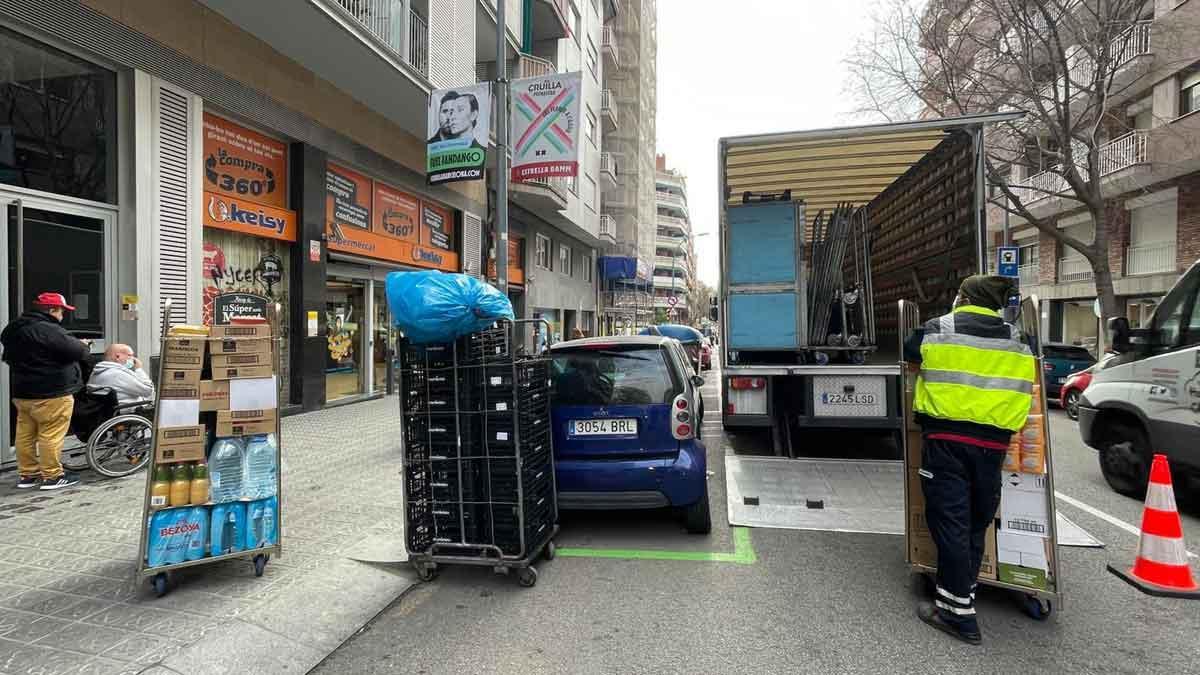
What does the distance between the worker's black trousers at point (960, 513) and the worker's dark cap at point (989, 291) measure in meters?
0.78

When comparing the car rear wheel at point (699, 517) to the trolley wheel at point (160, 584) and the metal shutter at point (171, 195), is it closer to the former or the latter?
the trolley wheel at point (160, 584)

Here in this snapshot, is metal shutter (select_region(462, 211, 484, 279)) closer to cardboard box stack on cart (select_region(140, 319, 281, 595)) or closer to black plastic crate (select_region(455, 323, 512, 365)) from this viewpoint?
cardboard box stack on cart (select_region(140, 319, 281, 595))

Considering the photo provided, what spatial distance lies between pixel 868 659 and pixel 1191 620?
6.42 feet

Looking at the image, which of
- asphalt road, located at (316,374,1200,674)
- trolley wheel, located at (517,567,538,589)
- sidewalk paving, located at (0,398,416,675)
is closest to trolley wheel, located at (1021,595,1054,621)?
asphalt road, located at (316,374,1200,674)

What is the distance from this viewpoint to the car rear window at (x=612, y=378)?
465 cm

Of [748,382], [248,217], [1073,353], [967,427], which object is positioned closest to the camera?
[967,427]

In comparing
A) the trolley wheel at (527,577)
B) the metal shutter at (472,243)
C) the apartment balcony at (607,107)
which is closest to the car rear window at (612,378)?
the trolley wheel at (527,577)

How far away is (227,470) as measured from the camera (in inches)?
150

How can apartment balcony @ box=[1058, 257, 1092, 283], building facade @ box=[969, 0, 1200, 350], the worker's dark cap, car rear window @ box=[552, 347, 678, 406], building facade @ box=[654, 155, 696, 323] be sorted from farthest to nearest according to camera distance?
building facade @ box=[654, 155, 696, 323]
apartment balcony @ box=[1058, 257, 1092, 283]
building facade @ box=[969, 0, 1200, 350]
car rear window @ box=[552, 347, 678, 406]
the worker's dark cap

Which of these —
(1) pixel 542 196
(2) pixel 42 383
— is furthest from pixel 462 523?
(1) pixel 542 196

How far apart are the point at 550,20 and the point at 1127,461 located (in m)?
17.7

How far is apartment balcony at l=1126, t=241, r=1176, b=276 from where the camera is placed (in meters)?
18.5

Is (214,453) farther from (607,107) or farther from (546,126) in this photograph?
(607,107)

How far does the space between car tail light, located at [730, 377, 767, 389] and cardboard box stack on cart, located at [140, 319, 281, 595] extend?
4511 millimetres
